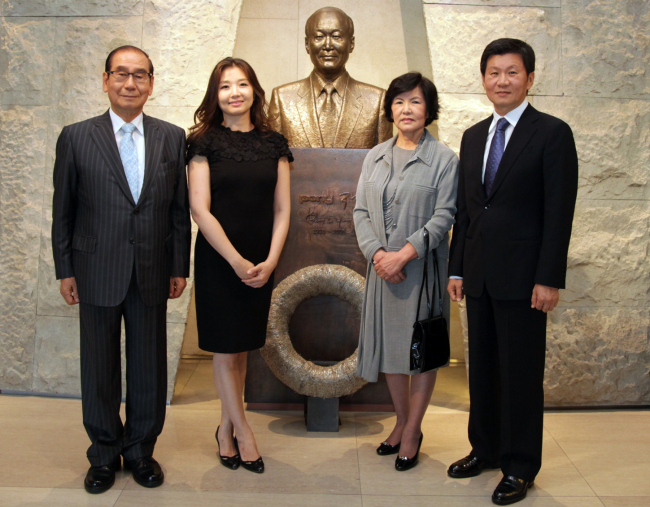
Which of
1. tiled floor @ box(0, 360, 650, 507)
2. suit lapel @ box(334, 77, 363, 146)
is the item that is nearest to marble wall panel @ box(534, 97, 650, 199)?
suit lapel @ box(334, 77, 363, 146)

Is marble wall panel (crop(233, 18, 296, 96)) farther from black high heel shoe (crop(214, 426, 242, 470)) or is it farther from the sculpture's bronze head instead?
black high heel shoe (crop(214, 426, 242, 470))

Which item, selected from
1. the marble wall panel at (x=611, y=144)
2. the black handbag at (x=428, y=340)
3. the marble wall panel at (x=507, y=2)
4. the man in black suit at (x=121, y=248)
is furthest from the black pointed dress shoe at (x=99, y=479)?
the marble wall panel at (x=507, y=2)

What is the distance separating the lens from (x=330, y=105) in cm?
365

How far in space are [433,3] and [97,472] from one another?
3.07m

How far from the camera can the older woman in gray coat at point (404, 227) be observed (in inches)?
107

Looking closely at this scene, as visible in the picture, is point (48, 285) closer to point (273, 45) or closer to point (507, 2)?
point (273, 45)

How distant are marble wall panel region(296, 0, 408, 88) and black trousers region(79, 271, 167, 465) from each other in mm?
2753

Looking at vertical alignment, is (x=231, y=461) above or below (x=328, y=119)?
below

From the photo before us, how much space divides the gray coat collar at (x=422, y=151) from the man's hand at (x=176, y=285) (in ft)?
3.25

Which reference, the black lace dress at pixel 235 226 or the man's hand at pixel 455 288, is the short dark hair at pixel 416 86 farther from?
the man's hand at pixel 455 288

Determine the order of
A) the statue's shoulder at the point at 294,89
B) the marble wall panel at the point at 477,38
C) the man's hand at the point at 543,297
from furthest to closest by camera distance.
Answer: the marble wall panel at the point at 477,38
the statue's shoulder at the point at 294,89
the man's hand at the point at 543,297

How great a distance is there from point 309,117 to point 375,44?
152 cm

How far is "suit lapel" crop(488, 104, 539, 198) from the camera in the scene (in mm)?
2473
